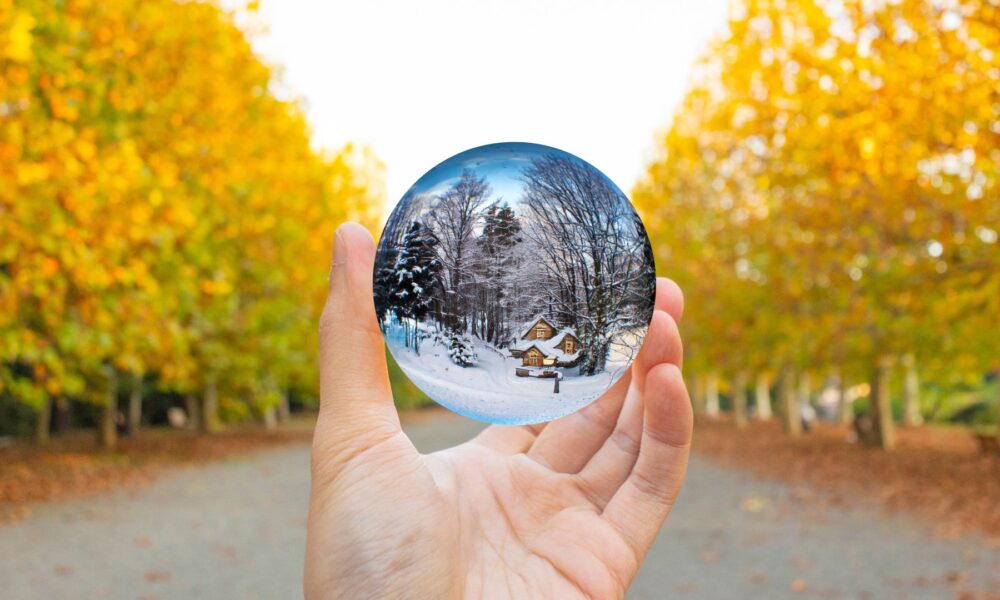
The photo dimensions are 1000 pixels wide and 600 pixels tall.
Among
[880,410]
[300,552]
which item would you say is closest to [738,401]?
[880,410]

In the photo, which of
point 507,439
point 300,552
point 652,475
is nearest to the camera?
point 652,475

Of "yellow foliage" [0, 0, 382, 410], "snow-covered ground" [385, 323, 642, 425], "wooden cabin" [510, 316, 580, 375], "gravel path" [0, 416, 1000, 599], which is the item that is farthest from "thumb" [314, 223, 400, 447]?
"yellow foliage" [0, 0, 382, 410]

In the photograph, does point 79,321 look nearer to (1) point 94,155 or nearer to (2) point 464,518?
(1) point 94,155

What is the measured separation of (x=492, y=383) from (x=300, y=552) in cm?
798

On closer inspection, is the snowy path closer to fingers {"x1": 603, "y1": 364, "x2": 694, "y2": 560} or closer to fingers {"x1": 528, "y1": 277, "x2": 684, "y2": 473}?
fingers {"x1": 603, "y1": 364, "x2": 694, "y2": 560}

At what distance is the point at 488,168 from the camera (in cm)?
235

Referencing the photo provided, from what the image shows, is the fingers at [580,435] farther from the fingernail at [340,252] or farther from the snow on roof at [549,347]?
the fingernail at [340,252]

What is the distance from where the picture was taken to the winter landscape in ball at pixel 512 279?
2.25 m

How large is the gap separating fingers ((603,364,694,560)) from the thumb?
972mm

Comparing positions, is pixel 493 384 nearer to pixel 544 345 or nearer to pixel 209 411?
pixel 544 345

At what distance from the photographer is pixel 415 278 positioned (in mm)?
2314

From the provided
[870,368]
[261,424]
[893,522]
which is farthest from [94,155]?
[261,424]

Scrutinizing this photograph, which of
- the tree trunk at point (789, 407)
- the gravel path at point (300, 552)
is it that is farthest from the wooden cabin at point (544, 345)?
the tree trunk at point (789, 407)

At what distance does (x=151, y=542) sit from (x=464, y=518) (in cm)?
879
